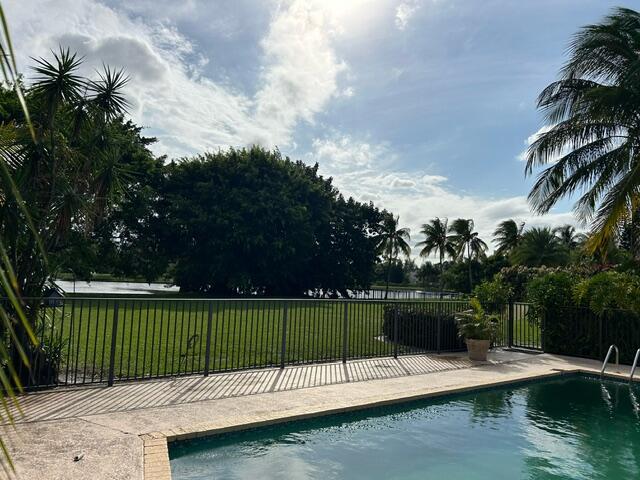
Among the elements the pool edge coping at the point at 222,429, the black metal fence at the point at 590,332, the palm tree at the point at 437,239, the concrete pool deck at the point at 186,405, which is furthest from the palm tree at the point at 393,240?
the pool edge coping at the point at 222,429

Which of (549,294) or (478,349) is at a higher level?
(549,294)

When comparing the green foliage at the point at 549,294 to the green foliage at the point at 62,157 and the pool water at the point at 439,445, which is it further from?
the green foliage at the point at 62,157

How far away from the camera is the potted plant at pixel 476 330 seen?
1059 centimetres

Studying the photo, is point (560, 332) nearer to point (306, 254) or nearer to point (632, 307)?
point (632, 307)

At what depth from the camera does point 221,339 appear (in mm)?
7949

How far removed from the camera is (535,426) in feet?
22.4

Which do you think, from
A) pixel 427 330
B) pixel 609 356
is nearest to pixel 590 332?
pixel 609 356

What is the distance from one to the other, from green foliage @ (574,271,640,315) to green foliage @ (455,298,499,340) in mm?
2386

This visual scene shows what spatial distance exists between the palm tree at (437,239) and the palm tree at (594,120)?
36544 mm

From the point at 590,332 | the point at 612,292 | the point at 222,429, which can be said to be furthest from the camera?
the point at 590,332

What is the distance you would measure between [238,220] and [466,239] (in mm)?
27759

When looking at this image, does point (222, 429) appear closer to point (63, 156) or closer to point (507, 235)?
point (63, 156)

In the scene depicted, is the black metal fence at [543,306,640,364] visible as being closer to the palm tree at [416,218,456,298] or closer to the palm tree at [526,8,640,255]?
the palm tree at [526,8,640,255]

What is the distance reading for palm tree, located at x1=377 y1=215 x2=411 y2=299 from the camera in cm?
4853
